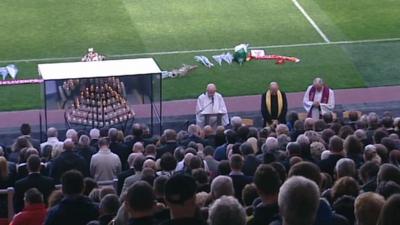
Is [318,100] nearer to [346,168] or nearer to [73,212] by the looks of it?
[346,168]

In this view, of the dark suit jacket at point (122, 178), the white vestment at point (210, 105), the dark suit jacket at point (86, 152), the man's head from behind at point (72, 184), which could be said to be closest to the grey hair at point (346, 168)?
the man's head from behind at point (72, 184)

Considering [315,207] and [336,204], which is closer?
[315,207]

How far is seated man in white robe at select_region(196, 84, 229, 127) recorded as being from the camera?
60.8 ft

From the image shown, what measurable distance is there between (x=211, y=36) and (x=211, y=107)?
21.3 ft

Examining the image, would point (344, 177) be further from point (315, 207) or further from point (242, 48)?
point (242, 48)

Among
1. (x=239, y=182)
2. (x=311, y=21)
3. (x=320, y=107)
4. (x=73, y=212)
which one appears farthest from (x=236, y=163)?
(x=311, y=21)

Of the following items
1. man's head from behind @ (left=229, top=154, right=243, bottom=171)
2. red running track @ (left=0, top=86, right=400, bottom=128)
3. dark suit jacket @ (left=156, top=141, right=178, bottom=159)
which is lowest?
dark suit jacket @ (left=156, top=141, right=178, bottom=159)


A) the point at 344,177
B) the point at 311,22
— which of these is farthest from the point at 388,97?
the point at 344,177

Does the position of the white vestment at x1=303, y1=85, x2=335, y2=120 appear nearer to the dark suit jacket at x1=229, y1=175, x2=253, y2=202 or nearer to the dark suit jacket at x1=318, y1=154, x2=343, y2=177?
the dark suit jacket at x1=318, y1=154, x2=343, y2=177

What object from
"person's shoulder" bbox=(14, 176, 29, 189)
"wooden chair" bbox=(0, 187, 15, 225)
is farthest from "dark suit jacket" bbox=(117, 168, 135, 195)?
"wooden chair" bbox=(0, 187, 15, 225)

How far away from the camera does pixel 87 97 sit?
18.2 metres

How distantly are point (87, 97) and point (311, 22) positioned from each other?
9.51 m

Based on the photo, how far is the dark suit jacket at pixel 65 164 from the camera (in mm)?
12812

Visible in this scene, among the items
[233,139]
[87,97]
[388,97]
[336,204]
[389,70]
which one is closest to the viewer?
[336,204]
